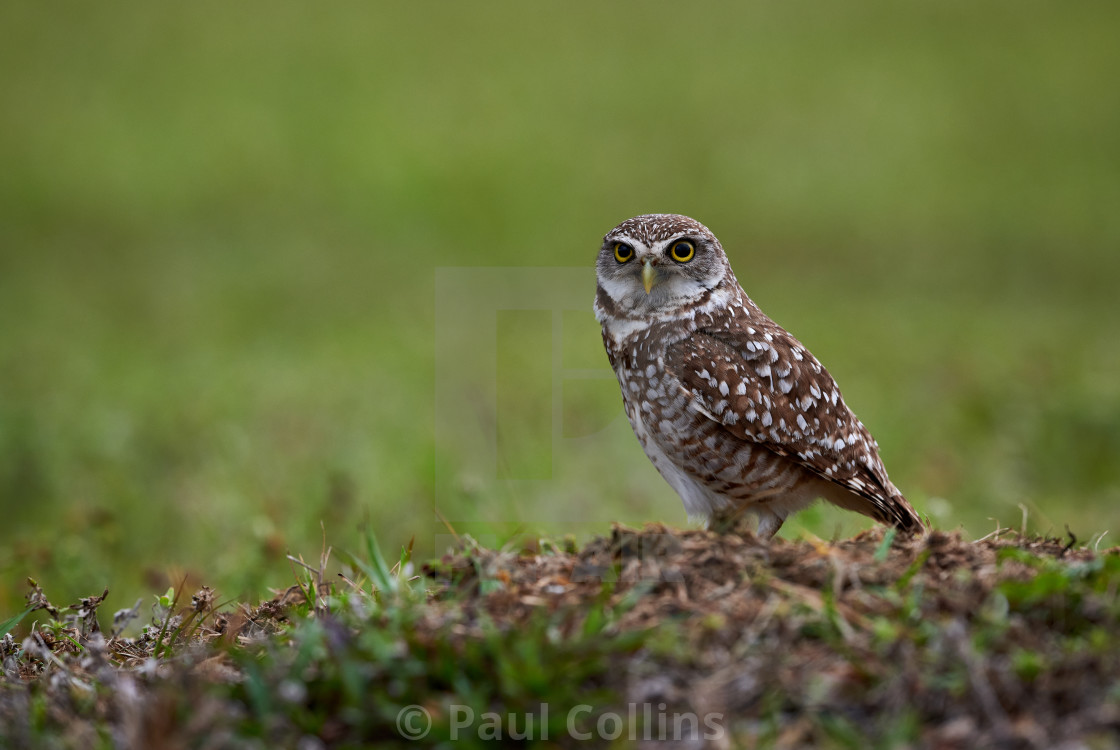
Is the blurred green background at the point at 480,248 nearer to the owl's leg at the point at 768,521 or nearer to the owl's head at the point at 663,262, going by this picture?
the owl's leg at the point at 768,521

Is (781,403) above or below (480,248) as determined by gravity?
below

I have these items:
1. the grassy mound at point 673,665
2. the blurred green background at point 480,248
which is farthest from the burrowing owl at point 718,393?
the grassy mound at point 673,665

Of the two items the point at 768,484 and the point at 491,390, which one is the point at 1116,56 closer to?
the point at 491,390

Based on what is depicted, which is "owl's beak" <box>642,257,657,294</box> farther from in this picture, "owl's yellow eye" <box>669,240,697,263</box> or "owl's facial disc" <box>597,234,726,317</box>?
"owl's yellow eye" <box>669,240,697,263</box>

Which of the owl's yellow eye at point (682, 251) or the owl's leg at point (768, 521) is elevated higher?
the owl's yellow eye at point (682, 251)

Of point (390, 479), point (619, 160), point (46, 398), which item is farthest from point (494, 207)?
point (390, 479)

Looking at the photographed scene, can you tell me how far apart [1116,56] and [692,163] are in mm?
9346

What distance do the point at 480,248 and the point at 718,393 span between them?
11.6m

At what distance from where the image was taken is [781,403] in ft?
13.9

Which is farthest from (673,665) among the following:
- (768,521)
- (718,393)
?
(768,521)

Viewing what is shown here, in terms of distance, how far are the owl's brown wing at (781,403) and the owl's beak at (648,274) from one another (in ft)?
0.91

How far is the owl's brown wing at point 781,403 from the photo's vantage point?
4.18m

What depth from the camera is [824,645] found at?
2.70 metres

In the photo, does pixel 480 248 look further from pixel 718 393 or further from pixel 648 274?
pixel 718 393
